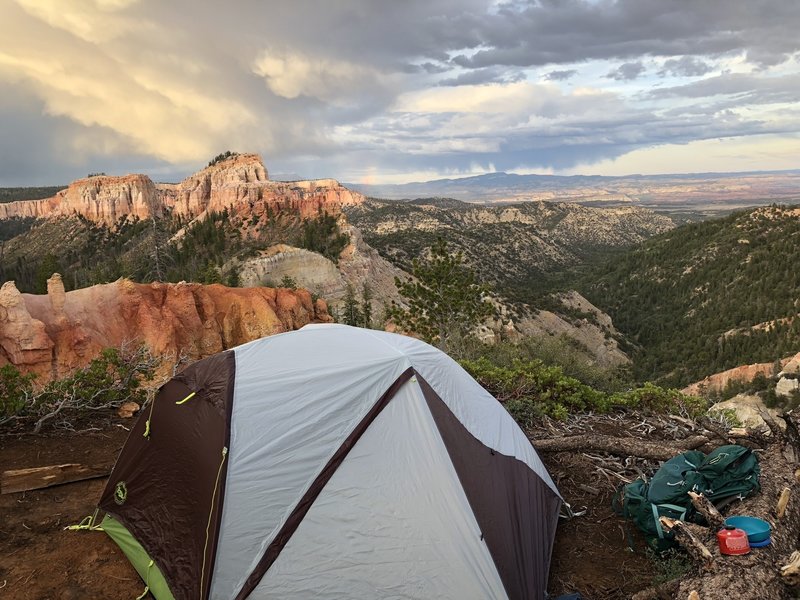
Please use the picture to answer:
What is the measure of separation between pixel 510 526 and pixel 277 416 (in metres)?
2.65

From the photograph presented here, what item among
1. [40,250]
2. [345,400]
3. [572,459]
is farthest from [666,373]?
[40,250]

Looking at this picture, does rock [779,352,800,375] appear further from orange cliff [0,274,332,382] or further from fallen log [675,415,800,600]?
fallen log [675,415,800,600]

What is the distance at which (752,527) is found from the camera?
14.9 feet

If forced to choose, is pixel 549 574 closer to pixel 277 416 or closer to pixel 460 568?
pixel 460 568

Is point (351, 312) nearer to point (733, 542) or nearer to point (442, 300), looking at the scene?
point (442, 300)

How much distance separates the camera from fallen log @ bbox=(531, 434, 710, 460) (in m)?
6.86

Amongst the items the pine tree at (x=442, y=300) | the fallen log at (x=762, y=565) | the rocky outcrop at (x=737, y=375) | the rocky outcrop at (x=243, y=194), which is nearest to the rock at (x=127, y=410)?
the fallen log at (x=762, y=565)

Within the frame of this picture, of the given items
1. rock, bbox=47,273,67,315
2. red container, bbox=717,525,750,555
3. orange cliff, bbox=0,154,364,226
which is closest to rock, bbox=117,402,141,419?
red container, bbox=717,525,750,555

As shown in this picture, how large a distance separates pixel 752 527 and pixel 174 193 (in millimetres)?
148267

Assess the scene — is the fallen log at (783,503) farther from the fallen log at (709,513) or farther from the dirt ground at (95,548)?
the dirt ground at (95,548)

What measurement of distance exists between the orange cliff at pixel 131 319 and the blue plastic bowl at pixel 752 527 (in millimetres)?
13249

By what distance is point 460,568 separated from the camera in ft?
14.3

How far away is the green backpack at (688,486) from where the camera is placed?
5.27 m

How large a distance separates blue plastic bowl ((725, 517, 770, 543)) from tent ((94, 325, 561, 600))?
1.84 m
